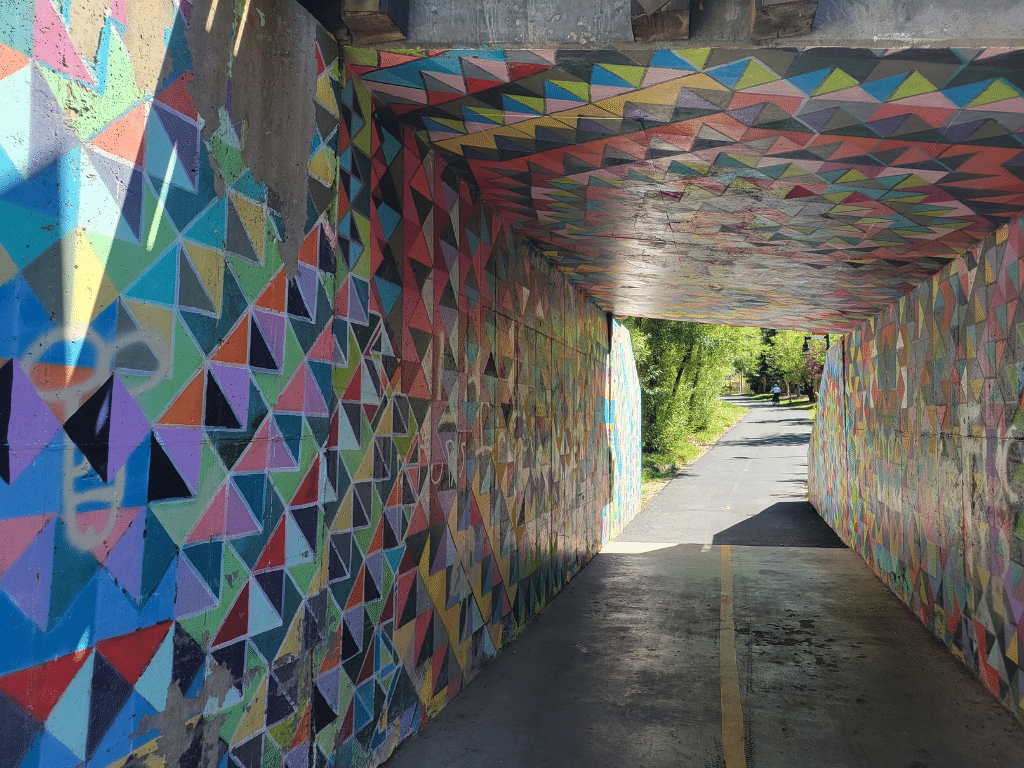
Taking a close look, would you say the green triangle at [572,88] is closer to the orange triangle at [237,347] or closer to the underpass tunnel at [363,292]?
the underpass tunnel at [363,292]

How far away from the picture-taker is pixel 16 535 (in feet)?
7.07

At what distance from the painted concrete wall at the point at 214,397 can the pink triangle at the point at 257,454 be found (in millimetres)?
18

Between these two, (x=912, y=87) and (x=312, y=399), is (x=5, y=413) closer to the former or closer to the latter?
(x=312, y=399)

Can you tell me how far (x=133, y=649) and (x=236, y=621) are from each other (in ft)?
1.89

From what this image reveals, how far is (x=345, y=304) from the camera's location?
409 centimetres

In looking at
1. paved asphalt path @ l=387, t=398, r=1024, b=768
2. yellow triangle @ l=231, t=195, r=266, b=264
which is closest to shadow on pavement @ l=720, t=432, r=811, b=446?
paved asphalt path @ l=387, t=398, r=1024, b=768

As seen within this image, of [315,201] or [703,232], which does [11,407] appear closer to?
[315,201]

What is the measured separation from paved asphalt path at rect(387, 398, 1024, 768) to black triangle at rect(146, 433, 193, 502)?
2702 millimetres

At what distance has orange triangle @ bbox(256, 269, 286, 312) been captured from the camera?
331 cm

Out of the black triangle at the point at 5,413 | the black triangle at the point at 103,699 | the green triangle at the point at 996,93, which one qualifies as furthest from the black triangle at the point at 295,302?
the green triangle at the point at 996,93

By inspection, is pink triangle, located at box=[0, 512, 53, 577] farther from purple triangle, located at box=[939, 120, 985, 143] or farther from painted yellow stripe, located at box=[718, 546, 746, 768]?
purple triangle, located at box=[939, 120, 985, 143]

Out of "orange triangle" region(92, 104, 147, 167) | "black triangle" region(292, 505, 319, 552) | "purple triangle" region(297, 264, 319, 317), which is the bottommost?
"black triangle" region(292, 505, 319, 552)

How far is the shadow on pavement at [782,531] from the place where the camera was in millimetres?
13383

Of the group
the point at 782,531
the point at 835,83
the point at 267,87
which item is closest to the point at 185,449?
Answer: the point at 267,87
